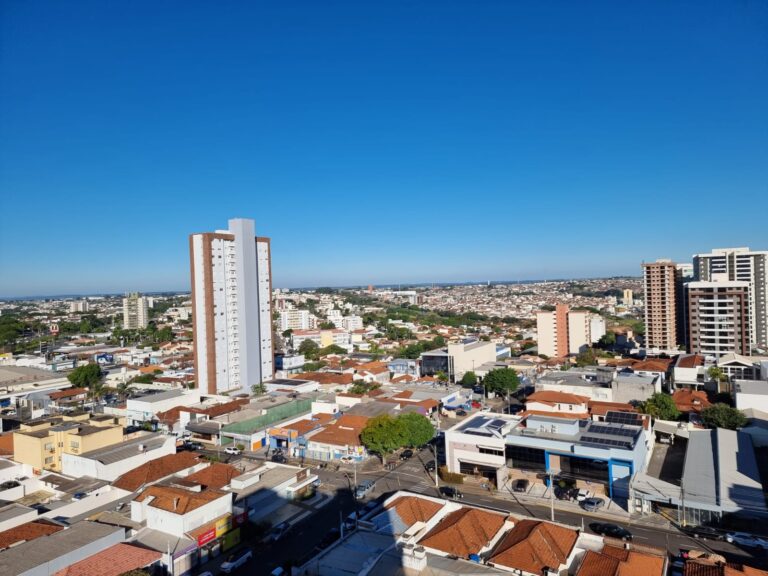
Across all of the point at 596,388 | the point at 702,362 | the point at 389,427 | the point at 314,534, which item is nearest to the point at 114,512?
the point at 314,534

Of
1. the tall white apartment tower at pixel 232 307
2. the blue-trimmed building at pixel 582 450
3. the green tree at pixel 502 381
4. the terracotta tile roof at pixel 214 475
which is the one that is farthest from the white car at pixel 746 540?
the tall white apartment tower at pixel 232 307

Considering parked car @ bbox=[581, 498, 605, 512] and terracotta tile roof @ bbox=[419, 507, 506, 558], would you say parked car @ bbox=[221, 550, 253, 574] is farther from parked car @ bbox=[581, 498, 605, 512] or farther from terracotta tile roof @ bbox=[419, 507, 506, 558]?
parked car @ bbox=[581, 498, 605, 512]

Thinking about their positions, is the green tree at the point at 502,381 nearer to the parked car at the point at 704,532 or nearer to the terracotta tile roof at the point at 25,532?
the parked car at the point at 704,532

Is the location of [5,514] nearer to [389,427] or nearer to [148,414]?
[389,427]

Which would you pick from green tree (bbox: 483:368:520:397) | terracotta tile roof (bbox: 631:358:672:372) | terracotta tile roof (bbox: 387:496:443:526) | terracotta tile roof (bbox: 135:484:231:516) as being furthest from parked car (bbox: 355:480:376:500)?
terracotta tile roof (bbox: 631:358:672:372)

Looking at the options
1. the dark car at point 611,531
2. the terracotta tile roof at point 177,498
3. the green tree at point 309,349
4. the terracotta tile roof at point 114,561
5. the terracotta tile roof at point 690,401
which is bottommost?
the green tree at point 309,349

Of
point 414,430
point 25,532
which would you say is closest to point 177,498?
point 25,532
